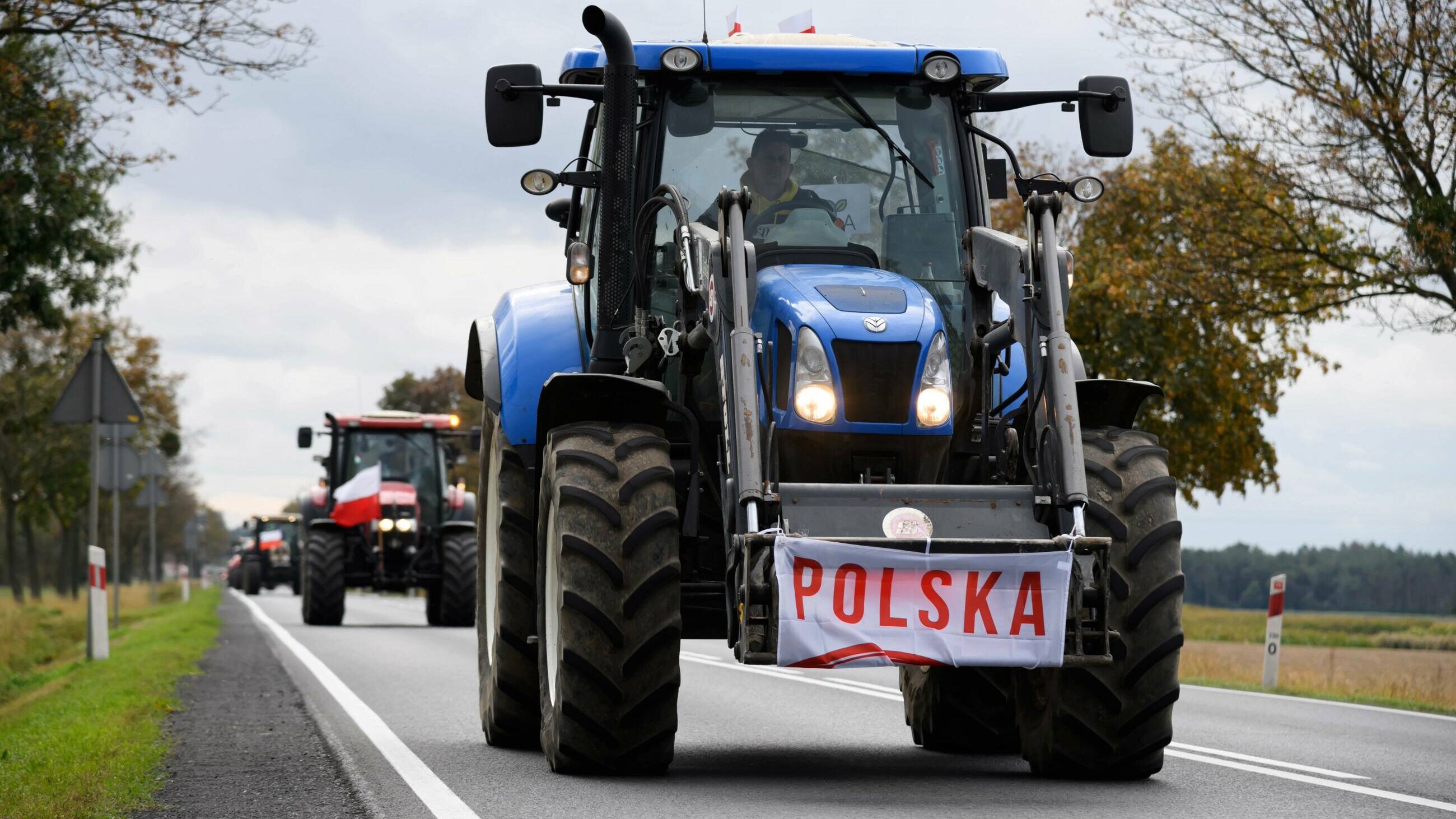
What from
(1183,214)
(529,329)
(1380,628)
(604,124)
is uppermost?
(1183,214)

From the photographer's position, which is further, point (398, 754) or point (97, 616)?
point (97, 616)

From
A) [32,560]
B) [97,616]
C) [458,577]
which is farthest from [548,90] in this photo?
[32,560]

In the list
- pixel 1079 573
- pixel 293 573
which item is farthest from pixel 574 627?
pixel 293 573

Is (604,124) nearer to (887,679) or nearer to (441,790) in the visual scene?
(441,790)

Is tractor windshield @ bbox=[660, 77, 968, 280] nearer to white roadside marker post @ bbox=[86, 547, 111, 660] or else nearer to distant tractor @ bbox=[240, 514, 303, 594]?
white roadside marker post @ bbox=[86, 547, 111, 660]

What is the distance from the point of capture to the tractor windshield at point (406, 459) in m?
28.6

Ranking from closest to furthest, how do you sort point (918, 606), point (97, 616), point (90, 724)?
1. point (918, 606)
2. point (90, 724)
3. point (97, 616)

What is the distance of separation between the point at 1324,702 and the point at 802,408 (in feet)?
25.5

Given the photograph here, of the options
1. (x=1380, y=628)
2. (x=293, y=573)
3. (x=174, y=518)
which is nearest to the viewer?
(x=1380, y=628)

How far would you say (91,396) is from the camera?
59.6 ft

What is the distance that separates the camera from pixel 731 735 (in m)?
10.1

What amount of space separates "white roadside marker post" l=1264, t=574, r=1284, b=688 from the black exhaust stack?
27.9 feet

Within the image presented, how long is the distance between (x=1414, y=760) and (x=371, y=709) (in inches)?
236

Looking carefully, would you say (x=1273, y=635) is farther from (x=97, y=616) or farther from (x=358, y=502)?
(x=358, y=502)
